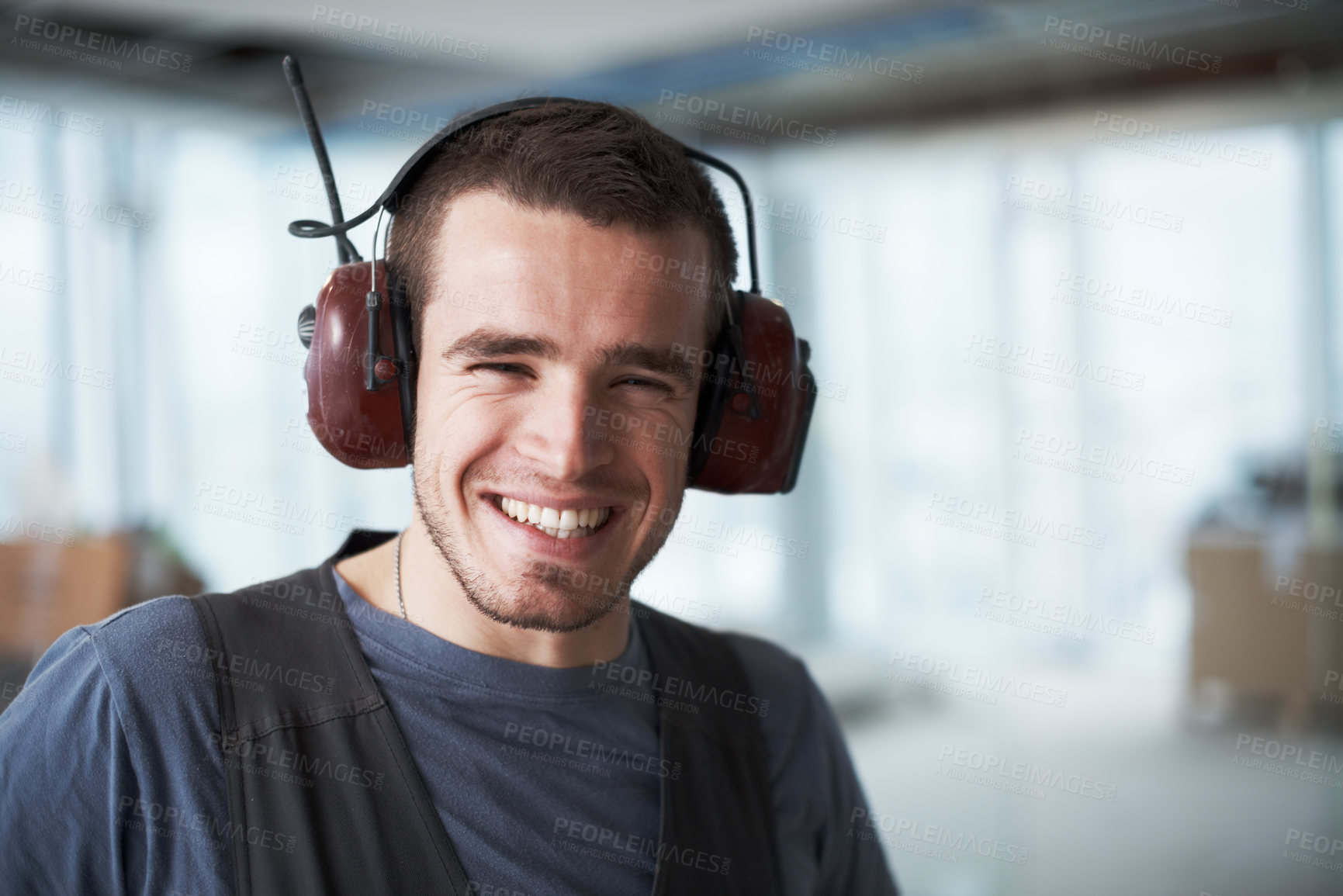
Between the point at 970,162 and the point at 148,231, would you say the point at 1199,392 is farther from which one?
the point at 148,231

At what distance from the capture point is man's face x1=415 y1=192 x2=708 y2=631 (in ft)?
3.28

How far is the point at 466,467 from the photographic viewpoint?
3.39 ft

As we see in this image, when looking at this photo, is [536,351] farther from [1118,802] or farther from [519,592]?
[1118,802]

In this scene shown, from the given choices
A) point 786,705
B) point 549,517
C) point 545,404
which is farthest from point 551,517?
point 786,705

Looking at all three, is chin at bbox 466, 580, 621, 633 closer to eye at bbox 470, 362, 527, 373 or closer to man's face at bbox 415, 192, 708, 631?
man's face at bbox 415, 192, 708, 631

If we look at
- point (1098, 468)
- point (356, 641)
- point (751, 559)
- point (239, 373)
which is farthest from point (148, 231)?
point (356, 641)

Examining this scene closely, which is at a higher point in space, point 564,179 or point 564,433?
point 564,179

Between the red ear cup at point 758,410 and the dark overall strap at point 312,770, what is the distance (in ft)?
1.52

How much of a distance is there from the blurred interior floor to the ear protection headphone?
308 centimetres

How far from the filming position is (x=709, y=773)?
113 centimetres

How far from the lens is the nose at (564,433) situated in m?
0.98

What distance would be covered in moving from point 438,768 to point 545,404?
15.0 inches

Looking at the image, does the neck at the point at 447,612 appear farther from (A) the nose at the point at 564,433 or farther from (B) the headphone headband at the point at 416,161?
(B) the headphone headband at the point at 416,161

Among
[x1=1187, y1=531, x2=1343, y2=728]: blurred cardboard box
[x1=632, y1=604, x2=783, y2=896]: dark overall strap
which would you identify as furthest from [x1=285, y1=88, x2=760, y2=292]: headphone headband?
[x1=1187, y1=531, x2=1343, y2=728]: blurred cardboard box
